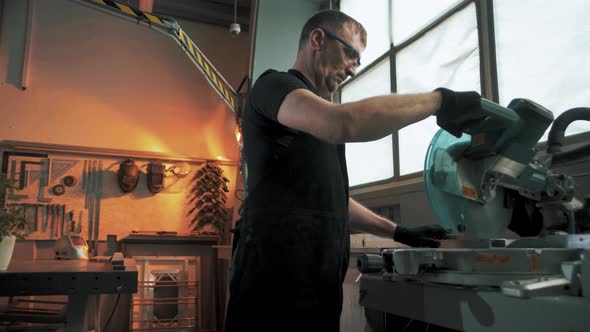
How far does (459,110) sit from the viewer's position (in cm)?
88

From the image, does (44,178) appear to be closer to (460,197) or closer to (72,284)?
(72,284)

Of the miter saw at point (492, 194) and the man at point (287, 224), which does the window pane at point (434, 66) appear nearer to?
the miter saw at point (492, 194)

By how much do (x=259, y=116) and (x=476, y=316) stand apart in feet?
2.13

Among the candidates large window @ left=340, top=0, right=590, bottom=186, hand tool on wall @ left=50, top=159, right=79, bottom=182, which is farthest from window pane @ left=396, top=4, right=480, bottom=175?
hand tool on wall @ left=50, top=159, right=79, bottom=182

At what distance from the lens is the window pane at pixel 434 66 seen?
93.5 inches

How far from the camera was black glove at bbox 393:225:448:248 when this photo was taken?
1.29m

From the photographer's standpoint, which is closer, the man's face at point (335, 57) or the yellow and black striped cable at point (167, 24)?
the man's face at point (335, 57)

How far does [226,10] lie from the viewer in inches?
205

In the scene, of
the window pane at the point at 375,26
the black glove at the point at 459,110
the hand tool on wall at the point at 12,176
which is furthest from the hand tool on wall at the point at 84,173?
the black glove at the point at 459,110

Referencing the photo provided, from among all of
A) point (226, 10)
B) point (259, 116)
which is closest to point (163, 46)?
point (226, 10)

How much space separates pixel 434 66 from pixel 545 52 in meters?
0.80

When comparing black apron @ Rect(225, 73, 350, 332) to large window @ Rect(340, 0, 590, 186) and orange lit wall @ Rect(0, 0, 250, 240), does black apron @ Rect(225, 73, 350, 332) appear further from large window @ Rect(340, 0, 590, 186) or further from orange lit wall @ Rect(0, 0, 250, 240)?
orange lit wall @ Rect(0, 0, 250, 240)

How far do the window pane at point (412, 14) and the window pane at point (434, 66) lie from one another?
0.33 ft

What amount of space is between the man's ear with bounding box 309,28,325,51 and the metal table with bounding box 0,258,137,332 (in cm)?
114
